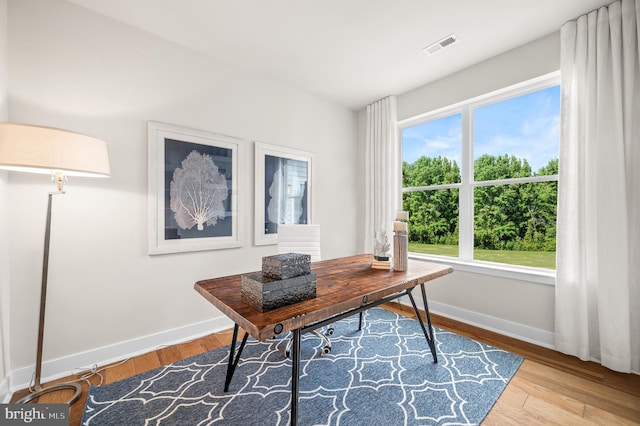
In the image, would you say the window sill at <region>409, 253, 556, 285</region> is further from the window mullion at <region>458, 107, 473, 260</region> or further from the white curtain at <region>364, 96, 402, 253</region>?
the white curtain at <region>364, 96, 402, 253</region>

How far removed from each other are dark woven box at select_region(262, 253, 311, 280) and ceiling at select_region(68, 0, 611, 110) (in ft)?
6.17

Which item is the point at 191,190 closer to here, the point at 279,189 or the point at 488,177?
the point at 279,189

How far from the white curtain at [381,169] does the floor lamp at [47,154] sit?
9.58ft

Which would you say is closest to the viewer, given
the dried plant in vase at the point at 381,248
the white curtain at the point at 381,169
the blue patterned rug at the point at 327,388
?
the blue patterned rug at the point at 327,388

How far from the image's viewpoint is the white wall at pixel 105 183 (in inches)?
69.3

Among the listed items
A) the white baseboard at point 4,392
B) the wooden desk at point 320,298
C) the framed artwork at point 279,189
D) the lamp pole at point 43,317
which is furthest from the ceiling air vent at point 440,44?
the white baseboard at point 4,392

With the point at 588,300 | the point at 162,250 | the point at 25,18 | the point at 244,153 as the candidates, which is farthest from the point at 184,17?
the point at 588,300

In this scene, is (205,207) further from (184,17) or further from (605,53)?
(605,53)

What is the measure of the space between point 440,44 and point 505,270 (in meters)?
2.21

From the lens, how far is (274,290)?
1.12m

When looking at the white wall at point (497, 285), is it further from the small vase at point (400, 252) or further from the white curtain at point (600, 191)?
the small vase at point (400, 252)

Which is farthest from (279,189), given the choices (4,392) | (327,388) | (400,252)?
(4,392)

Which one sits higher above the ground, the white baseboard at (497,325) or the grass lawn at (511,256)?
the grass lawn at (511,256)

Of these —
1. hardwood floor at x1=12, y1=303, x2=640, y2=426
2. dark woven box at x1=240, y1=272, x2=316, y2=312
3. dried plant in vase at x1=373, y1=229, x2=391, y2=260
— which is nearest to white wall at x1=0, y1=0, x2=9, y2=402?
hardwood floor at x1=12, y1=303, x2=640, y2=426
